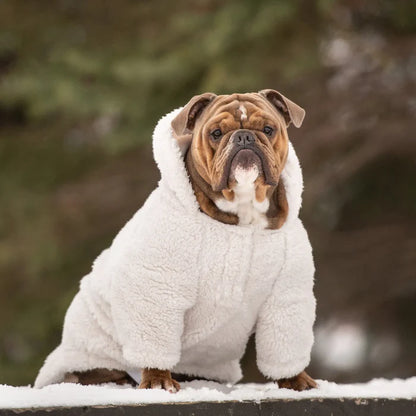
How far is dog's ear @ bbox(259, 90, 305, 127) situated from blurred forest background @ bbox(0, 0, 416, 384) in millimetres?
2796

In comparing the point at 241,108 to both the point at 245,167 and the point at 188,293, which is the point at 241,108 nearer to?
the point at 245,167

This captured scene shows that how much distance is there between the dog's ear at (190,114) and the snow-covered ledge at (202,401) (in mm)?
767

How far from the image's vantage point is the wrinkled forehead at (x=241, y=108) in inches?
105

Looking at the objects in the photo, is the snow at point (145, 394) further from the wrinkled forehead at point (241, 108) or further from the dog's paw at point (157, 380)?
the wrinkled forehead at point (241, 108)

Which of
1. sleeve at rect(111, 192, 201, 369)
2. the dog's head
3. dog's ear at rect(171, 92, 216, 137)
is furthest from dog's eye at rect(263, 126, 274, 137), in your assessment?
sleeve at rect(111, 192, 201, 369)

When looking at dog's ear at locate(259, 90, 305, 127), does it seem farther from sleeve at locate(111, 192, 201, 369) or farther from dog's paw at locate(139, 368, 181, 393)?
dog's paw at locate(139, 368, 181, 393)

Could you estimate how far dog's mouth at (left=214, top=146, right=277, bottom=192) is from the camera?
258cm

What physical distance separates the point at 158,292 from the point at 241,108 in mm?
584

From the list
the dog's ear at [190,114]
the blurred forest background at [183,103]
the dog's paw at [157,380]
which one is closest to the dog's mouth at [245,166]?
the dog's ear at [190,114]

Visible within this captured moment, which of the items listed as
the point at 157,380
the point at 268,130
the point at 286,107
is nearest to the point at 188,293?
the point at 157,380

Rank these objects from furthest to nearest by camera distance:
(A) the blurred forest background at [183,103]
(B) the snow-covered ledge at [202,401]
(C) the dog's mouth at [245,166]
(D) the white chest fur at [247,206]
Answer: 1. (A) the blurred forest background at [183,103]
2. (D) the white chest fur at [247,206]
3. (C) the dog's mouth at [245,166]
4. (B) the snow-covered ledge at [202,401]

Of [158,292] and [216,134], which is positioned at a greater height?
[216,134]

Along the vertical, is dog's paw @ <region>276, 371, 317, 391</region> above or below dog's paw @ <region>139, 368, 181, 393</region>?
above

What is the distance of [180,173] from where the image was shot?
8.96ft
